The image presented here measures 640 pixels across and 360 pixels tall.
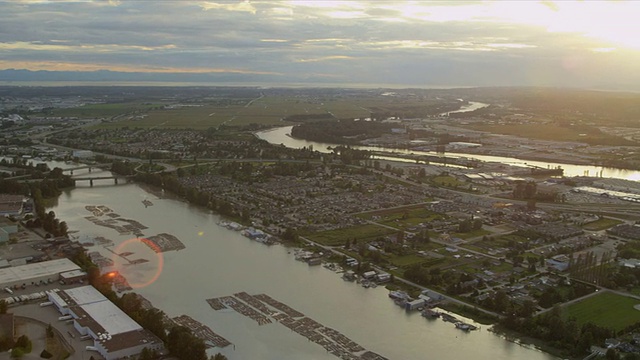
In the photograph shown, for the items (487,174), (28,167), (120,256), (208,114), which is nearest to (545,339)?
(120,256)

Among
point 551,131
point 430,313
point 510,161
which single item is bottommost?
point 430,313

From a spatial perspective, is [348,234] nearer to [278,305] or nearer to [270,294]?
[270,294]

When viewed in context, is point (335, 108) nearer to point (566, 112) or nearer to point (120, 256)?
point (566, 112)

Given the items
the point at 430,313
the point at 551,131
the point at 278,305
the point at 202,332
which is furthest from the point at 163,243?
the point at 551,131

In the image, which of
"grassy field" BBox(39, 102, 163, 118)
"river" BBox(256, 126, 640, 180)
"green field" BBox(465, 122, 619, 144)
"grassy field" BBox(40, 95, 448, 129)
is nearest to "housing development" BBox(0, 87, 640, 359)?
"river" BBox(256, 126, 640, 180)

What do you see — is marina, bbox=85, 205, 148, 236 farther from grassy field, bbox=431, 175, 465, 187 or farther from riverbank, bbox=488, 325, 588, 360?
grassy field, bbox=431, 175, 465, 187

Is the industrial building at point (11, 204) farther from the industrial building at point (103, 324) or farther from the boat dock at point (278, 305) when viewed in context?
the boat dock at point (278, 305)
